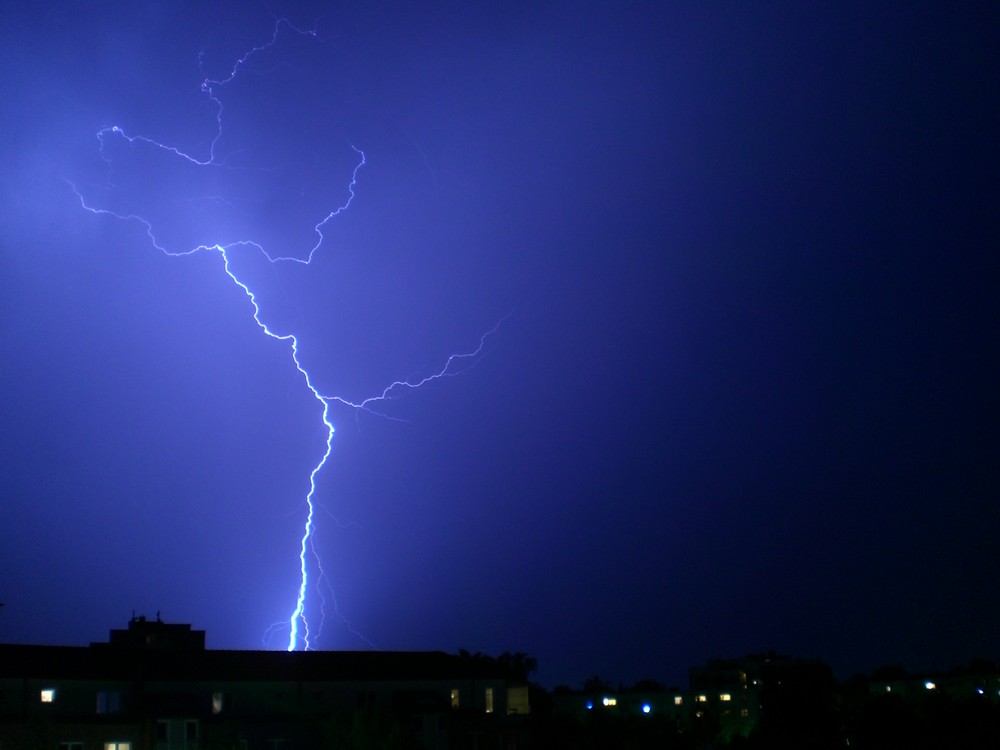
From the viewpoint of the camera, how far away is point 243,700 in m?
25.5

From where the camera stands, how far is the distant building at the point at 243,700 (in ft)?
71.4

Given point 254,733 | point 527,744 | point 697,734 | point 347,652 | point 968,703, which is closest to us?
point 254,733

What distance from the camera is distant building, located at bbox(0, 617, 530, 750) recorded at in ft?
71.4

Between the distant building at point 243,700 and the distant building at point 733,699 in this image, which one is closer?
the distant building at point 243,700

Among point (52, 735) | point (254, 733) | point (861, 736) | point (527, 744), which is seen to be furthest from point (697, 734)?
point (52, 735)

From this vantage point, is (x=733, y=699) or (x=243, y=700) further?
(x=733, y=699)

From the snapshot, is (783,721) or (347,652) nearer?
(347,652)

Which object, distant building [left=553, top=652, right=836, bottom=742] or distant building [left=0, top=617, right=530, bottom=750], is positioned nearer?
distant building [left=0, top=617, right=530, bottom=750]

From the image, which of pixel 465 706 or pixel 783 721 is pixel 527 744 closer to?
pixel 465 706

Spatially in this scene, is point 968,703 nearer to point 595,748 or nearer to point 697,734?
point 697,734

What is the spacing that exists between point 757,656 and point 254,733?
56.4m

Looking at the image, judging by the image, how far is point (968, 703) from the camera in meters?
47.8

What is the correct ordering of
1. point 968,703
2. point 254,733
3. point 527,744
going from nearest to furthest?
point 254,733 → point 527,744 → point 968,703

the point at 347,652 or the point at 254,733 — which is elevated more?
the point at 347,652
